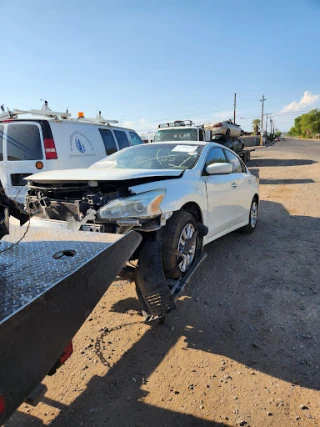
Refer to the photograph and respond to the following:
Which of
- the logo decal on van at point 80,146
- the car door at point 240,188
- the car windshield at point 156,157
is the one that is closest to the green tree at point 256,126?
the logo decal on van at point 80,146

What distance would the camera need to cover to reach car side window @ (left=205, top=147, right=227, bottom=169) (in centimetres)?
463

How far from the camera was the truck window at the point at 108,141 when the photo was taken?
8.29m

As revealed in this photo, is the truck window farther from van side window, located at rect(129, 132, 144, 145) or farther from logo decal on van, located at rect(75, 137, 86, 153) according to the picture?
van side window, located at rect(129, 132, 144, 145)

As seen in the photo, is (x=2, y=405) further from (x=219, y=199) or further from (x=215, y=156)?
(x=215, y=156)

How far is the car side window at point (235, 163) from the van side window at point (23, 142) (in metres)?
3.55

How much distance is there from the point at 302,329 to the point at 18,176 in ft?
17.3

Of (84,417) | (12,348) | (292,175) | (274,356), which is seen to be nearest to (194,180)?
(274,356)

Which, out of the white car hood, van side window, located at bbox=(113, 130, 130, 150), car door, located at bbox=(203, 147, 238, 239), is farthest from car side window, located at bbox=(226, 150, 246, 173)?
van side window, located at bbox=(113, 130, 130, 150)

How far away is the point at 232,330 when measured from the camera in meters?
3.15

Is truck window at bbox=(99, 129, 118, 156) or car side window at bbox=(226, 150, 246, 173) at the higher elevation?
truck window at bbox=(99, 129, 118, 156)

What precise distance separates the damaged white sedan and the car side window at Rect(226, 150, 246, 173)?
1.05 m

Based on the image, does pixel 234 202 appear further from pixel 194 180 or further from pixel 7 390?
pixel 7 390

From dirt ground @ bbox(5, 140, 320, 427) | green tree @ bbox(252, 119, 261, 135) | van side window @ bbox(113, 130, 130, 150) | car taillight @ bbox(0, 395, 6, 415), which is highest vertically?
green tree @ bbox(252, 119, 261, 135)

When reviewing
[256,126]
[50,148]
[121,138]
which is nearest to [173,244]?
[50,148]
